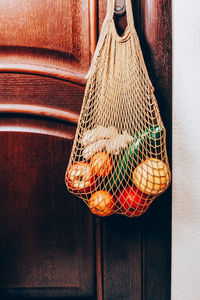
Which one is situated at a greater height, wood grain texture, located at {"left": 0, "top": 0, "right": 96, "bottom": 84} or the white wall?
wood grain texture, located at {"left": 0, "top": 0, "right": 96, "bottom": 84}

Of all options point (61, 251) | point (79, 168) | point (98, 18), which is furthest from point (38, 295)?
point (98, 18)

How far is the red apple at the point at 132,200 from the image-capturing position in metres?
0.53

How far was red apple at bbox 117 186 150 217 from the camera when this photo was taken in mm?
527

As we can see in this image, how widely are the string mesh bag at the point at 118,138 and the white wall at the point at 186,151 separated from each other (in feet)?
0.31

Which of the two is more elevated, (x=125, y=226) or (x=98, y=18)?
(x=98, y=18)

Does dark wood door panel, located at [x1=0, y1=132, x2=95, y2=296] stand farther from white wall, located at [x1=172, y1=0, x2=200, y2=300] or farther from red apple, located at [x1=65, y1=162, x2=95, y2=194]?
white wall, located at [x1=172, y1=0, x2=200, y2=300]

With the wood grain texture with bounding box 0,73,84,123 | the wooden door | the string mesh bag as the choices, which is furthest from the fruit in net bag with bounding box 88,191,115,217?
the wood grain texture with bounding box 0,73,84,123

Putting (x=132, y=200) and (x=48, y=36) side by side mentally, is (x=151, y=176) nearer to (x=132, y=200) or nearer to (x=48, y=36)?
(x=132, y=200)

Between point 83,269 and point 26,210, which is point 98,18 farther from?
point 83,269

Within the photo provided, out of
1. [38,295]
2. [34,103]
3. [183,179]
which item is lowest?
[38,295]

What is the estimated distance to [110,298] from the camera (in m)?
0.66

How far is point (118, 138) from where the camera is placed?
53 centimetres

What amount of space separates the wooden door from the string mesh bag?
0.27 feet

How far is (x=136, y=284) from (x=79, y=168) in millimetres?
409
